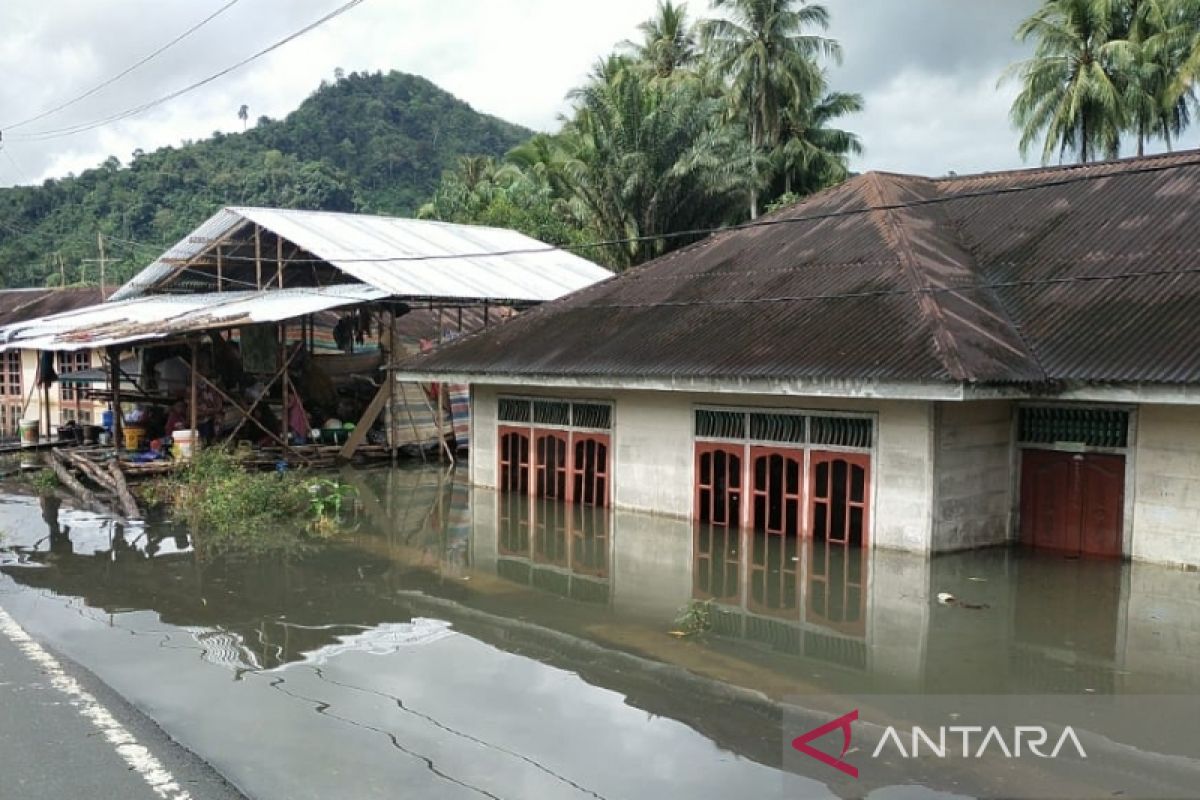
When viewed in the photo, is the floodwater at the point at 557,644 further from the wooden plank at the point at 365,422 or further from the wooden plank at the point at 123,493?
the wooden plank at the point at 365,422

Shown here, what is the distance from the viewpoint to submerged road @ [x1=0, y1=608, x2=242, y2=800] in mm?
6395

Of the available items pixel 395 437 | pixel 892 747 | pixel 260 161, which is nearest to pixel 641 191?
pixel 395 437

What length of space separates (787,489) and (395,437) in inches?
467

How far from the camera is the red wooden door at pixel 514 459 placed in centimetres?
1941

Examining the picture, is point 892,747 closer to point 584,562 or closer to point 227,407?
point 584,562

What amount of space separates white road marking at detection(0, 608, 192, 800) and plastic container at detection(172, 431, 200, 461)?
1041cm

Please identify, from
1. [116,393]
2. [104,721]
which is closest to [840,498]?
[104,721]

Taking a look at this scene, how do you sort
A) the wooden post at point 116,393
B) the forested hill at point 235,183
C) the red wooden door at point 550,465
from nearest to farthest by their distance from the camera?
the red wooden door at point 550,465 → the wooden post at point 116,393 → the forested hill at point 235,183

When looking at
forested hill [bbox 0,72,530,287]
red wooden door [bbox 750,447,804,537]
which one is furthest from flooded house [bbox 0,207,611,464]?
forested hill [bbox 0,72,530,287]

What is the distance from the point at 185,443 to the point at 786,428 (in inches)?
489

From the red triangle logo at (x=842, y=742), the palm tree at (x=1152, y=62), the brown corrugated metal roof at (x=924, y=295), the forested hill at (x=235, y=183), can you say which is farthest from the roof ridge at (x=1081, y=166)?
the forested hill at (x=235, y=183)

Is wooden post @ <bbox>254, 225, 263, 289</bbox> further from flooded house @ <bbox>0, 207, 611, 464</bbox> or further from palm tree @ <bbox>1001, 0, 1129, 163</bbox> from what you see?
palm tree @ <bbox>1001, 0, 1129, 163</bbox>

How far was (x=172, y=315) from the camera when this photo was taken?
945 inches

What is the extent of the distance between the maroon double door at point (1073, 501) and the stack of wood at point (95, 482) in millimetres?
13851
